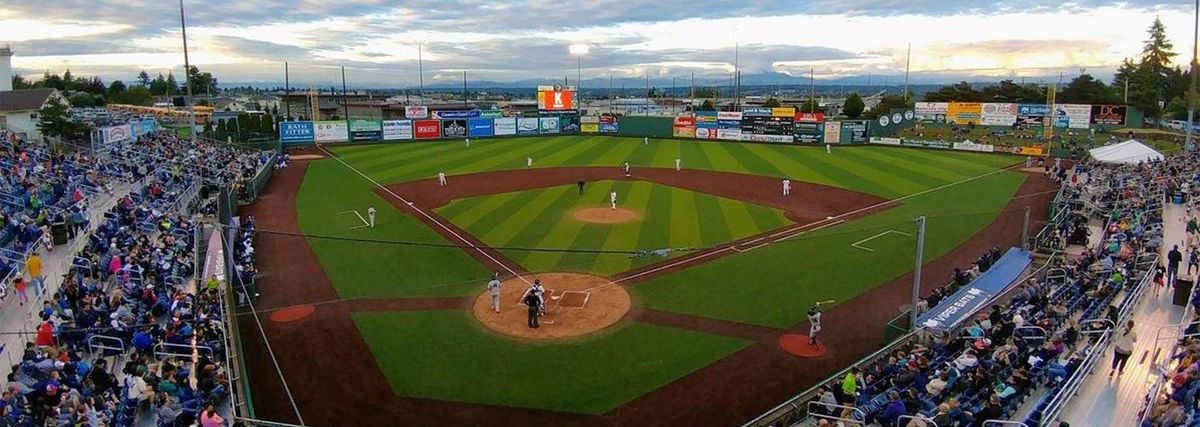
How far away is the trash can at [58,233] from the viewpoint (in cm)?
2089

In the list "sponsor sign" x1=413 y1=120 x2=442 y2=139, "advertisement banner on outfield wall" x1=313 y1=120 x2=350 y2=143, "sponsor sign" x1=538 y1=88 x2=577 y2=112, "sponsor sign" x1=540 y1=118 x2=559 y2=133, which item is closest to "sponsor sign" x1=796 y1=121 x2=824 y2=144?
"sponsor sign" x1=538 y1=88 x2=577 y2=112

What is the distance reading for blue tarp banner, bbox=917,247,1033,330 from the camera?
16.0 metres

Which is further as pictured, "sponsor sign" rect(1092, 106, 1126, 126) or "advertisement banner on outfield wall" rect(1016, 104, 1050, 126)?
"advertisement banner on outfield wall" rect(1016, 104, 1050, 126)

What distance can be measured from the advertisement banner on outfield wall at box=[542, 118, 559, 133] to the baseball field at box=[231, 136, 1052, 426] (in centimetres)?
2683

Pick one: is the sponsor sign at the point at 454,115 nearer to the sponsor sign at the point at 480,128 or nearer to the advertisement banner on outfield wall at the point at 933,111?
the sponsor sign at the point at 480,128

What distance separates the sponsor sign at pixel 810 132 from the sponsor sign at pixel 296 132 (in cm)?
4199

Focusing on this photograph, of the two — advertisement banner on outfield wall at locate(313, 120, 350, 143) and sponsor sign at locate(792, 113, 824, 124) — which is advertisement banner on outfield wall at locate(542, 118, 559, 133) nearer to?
advertisement banner on outfield wall at locate(313, 120, 350, 143)

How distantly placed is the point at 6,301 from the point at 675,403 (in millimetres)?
15764

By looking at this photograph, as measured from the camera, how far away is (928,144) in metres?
59.6

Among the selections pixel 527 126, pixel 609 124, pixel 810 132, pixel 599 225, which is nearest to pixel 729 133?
pixel 810 132

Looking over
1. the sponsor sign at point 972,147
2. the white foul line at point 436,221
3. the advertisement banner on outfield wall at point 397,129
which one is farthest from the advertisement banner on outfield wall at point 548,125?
the sponsor sign at point 972,147

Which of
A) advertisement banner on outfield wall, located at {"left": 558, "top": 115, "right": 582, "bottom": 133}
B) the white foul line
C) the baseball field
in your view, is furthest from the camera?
advertisement banner on outfield wall, located at {"left": 558, "top": 115, "right": 582, "bottom": 133}

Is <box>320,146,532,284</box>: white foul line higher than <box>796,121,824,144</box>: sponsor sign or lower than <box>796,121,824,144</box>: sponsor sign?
lower

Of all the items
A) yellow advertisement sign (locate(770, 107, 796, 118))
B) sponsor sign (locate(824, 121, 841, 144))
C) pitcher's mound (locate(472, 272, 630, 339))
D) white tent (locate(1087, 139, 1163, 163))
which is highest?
yellow advertisement sign (locate(770, 107, 796, 118))
